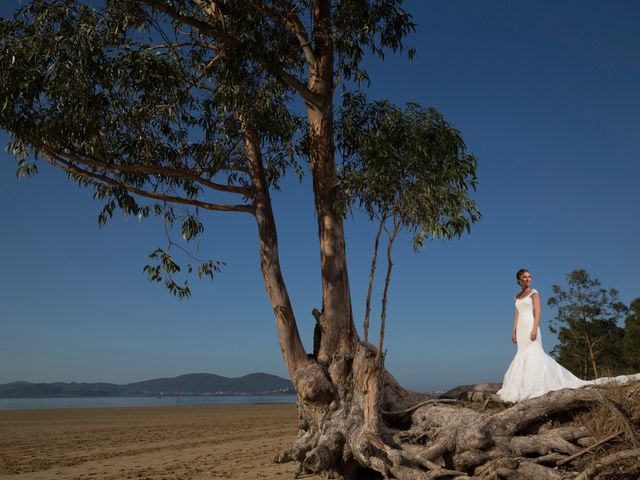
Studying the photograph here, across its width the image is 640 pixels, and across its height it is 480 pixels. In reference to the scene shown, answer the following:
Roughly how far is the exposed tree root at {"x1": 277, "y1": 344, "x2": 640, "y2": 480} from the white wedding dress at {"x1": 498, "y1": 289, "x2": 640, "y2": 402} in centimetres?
89

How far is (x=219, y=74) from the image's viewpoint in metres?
11.6

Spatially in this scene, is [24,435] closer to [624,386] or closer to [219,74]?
[219,74]

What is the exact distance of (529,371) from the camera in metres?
10.8

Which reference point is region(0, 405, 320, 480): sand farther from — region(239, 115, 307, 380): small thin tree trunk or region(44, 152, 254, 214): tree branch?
region(44, 152, 254, 214): tree branch

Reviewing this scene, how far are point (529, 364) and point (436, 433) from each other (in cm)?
297

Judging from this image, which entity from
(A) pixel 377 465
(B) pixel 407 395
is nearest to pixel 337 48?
(B) pixel 407 395

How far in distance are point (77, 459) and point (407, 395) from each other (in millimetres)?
6982

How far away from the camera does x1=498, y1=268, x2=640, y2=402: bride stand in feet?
34.7

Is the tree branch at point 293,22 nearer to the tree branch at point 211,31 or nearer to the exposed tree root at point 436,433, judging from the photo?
the tree branch at point 211,31

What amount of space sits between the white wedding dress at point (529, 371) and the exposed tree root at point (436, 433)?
35.0 inches

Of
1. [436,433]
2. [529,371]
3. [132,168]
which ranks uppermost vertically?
[132,168]

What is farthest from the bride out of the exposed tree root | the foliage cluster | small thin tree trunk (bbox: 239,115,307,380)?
the foliage cluster

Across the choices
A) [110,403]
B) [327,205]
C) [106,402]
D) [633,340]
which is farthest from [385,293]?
[106,402]

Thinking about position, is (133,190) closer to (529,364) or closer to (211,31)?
(211,31)
